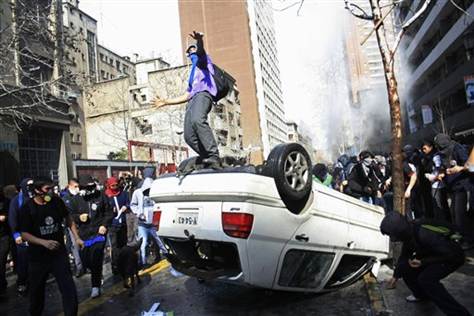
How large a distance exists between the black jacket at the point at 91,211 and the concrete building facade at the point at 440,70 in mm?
21406

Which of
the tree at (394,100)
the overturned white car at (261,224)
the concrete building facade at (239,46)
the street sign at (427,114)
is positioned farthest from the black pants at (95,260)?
the concrete building facade at (239,46)

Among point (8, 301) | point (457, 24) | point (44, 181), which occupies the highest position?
point (457, 24)

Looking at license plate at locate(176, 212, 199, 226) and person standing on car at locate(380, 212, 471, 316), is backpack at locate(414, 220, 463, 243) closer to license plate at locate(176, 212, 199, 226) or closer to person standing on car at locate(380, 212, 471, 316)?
person standing on car at locate(380, 212, 471, 316)

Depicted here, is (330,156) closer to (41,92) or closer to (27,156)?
(27,156)

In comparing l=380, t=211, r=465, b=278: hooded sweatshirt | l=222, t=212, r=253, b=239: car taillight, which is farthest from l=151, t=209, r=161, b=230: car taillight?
l=380, t=211, r=465, b=278: hooded sweatshirt

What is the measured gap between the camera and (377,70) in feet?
245

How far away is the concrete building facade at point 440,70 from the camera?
28.7 metres

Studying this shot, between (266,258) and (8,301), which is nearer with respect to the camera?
(266,258)

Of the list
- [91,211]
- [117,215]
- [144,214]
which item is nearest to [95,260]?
[91,211]

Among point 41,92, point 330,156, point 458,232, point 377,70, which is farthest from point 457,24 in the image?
point 330,156

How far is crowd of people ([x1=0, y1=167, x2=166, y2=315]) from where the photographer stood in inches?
172

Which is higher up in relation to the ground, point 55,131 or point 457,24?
point 457,24

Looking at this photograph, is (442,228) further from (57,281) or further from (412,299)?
(57,281)

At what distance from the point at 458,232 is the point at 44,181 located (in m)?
4.04
